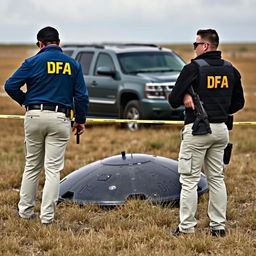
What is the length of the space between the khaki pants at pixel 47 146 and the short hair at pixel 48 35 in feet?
2.25

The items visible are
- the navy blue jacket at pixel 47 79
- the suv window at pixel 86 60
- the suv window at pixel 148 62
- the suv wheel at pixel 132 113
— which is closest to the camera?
the navy blue jacket at pixel 47 79

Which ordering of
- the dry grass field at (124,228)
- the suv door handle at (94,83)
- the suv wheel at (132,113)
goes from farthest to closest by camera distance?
the suv door handle at (94,83)
the suv wheel at (132,113)
the dry grass field at (124,228)

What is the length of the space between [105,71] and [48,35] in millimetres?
7794

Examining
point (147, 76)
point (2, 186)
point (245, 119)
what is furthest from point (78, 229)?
point (245, 119)

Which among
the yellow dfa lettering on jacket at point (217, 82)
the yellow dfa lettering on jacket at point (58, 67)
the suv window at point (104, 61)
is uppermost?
the yellow dfa lettering on jacket at point (58, 67)

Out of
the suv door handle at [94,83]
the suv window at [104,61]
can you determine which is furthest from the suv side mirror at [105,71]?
the suv door handle at [94,83]

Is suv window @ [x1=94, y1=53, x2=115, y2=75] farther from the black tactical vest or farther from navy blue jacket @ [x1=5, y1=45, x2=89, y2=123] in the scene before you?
the black tactical vest

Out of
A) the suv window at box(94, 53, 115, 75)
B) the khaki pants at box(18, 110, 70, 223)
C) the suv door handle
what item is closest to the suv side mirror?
the suv window at box(94, 53, 115, 75)

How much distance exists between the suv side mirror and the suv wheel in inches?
29.8

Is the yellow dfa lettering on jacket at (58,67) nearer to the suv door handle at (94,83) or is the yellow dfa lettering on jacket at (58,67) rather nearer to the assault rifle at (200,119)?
the assault rifle at (200,119)

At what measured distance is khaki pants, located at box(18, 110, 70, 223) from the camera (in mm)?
5961

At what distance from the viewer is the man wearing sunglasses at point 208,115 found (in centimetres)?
541

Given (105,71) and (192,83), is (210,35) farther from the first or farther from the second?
(105,71)

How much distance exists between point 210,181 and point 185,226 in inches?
18.4
